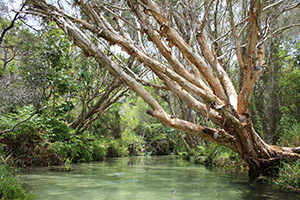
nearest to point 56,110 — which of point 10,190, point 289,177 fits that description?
point 10,190

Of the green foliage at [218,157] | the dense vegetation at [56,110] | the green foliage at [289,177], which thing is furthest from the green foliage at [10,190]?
the green foliage at [218,157]

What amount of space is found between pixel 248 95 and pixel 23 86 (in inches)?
192

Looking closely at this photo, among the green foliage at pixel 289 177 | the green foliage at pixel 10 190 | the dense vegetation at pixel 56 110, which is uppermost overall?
the dense vegetation at pixel 56 110

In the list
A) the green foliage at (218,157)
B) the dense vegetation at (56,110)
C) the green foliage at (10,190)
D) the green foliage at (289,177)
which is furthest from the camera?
the green foliage at (218,157)

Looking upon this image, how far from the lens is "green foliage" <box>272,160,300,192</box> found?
4418 mm

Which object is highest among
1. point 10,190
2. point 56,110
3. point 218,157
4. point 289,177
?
point 56,110

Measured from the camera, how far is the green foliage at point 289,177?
4418 millimetres

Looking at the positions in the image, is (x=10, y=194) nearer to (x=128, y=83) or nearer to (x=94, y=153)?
(x=128, y=83)

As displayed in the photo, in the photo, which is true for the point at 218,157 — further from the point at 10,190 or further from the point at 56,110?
the point at 10,190

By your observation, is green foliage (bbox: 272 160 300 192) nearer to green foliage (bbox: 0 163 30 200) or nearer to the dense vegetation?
the dense vegetation

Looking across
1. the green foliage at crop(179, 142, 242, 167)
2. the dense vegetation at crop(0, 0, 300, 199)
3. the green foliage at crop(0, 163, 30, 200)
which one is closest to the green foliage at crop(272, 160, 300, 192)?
the dense vegetation at crop(0, 0, 300, 199)

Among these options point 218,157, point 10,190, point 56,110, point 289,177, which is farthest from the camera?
point 56,110

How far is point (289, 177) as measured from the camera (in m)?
4.56

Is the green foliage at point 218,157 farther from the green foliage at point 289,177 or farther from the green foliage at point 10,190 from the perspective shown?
the green foliage at point 10,190
